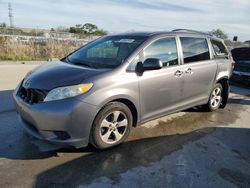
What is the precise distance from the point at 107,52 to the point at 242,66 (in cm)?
678

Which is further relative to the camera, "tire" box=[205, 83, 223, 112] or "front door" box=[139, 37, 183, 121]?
"tire" box=[205, 83, 223, 112]

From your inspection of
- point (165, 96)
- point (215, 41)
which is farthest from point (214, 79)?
point (165, 96)

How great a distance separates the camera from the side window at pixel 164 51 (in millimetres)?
4461

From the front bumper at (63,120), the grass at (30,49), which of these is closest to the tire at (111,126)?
the front bumper at (63,120)

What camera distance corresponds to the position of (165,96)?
185 inches

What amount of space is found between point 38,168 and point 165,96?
2.31 metres

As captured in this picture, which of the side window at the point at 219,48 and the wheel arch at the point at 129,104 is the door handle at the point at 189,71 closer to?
the side window at the point at 219,48

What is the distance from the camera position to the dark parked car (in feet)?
31.5

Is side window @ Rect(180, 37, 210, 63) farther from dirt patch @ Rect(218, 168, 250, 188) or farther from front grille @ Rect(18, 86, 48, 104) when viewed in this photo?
front grille @ Rect(18, 86, 48, 104)

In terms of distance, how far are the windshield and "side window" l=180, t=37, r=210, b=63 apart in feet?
3.22

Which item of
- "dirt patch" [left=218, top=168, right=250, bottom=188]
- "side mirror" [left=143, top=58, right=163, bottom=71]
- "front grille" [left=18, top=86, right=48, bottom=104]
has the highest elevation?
"side mirror" [left=143, top=58, right=163, bottom=71]

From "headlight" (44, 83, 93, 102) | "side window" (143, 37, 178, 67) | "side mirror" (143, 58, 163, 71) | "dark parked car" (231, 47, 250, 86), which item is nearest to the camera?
"headlight" (44, 83, 93, 102)

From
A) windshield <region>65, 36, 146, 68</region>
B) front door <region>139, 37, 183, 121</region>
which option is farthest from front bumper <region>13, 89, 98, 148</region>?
front door <region>139, 37, 183, 121</region>

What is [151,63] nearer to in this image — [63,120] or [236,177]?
[63,120]
